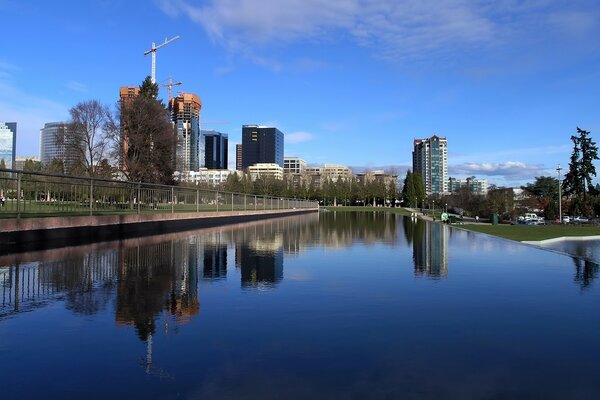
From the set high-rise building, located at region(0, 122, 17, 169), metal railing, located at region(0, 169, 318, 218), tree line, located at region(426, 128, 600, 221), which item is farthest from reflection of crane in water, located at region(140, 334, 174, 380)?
high-rise building, located at region(0, 122, 17, 169)

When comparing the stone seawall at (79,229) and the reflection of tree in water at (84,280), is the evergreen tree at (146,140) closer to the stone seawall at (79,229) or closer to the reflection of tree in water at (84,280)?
the stone seawall at (79,229)

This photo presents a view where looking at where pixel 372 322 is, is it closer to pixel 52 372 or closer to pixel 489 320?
pixel 489 320

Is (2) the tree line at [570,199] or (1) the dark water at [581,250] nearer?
(1) the dark water at [581,250]

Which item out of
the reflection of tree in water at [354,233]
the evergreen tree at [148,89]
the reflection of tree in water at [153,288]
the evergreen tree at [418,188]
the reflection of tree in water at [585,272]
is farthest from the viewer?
the evergreen tree at [418,188]

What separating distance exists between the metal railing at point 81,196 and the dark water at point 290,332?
3275 millimetres

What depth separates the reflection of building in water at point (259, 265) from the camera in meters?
8.33

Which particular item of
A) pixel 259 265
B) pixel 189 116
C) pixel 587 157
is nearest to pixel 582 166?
pixel 587 157

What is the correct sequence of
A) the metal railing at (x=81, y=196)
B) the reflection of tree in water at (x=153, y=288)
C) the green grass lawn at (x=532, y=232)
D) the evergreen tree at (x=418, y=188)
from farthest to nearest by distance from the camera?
the evergreen tree at (x=418, y=188) < the green grass lawn at (x=532, y=232) < the metal railing at (x=81, y=196) < the reflection of tree in water at (x=153, y=288)

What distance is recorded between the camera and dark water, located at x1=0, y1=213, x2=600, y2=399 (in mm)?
3654

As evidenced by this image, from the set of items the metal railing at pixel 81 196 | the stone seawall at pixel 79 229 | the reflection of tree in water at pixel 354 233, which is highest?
the metal railing at pixel 81 196

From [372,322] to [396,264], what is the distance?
567 cm

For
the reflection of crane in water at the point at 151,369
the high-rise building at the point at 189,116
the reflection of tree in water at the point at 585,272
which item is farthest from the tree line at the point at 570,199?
the high-rise building at the point at 189,116

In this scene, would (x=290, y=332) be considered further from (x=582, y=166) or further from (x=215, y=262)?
(x=582, y=166)

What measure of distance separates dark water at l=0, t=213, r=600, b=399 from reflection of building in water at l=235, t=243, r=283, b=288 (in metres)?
0.08
